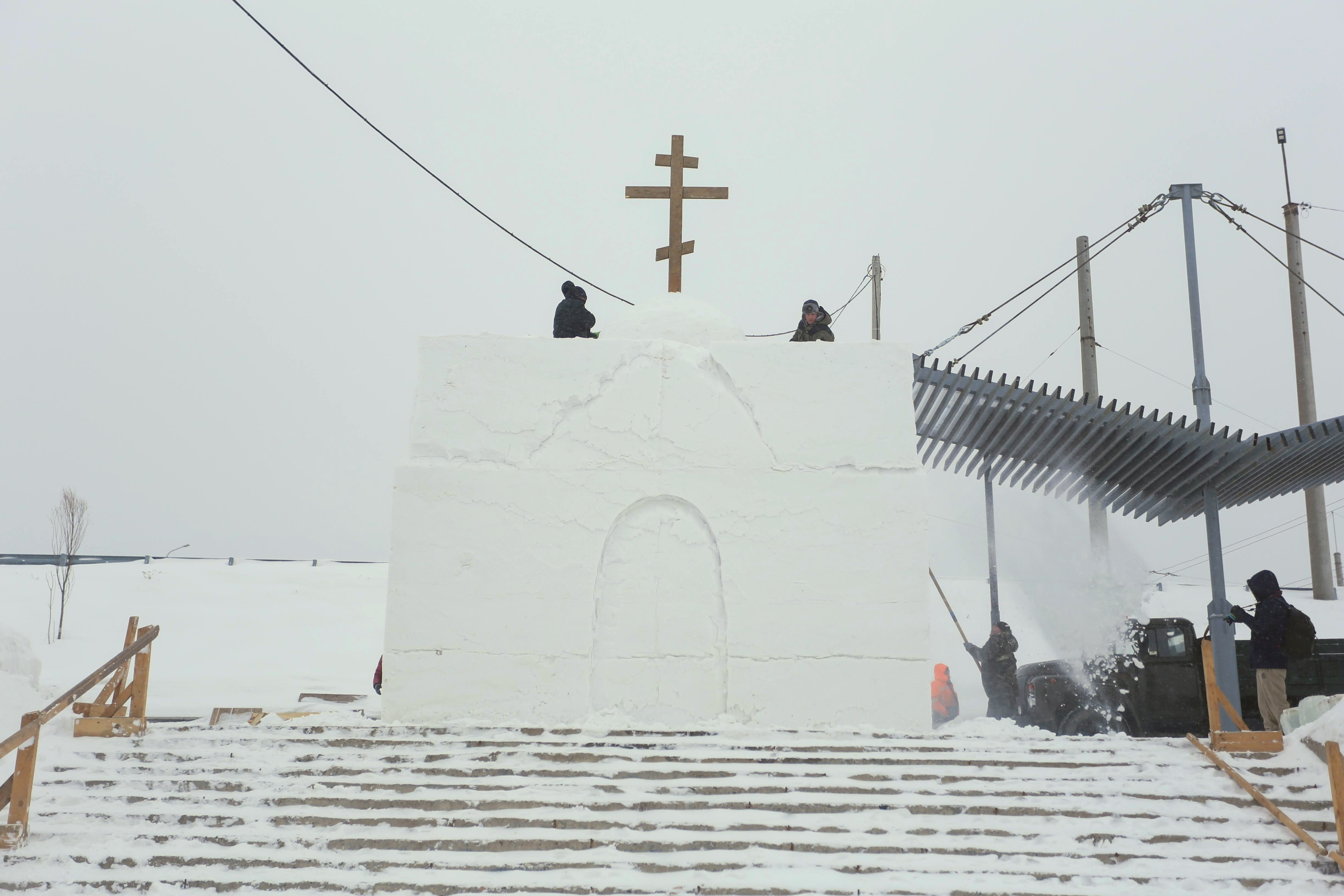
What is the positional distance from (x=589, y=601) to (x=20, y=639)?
4.38 m

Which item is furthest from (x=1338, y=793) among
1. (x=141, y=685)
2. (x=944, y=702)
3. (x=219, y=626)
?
(x=219, y=626)

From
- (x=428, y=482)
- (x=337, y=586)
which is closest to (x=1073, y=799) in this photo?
(x=428, y=482)

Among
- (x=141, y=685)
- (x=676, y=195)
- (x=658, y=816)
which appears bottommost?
(x=658, y=816)

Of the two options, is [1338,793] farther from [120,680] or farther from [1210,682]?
[120,680]

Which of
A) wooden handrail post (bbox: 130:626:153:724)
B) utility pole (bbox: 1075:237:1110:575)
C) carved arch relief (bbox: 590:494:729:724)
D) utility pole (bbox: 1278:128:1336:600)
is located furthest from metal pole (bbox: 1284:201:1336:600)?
wooden handrail post (bbox: 130:626:153:724)

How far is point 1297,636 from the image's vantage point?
703cm

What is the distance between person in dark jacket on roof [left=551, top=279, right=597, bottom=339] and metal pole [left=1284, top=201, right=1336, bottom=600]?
657 inches

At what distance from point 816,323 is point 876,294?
10.7 metres

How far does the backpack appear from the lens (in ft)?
22.9

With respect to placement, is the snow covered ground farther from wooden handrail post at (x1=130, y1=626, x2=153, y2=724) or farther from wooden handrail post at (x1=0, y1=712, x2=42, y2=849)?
wooden handrail post at (x1=0, y1=712, x2=42, y2=849)

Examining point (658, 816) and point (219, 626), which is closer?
point (658, 816)

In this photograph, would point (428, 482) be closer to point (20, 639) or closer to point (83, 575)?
point (20, 639)

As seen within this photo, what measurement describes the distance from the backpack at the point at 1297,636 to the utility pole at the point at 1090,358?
908 cm

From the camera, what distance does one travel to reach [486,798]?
5.15 metres
